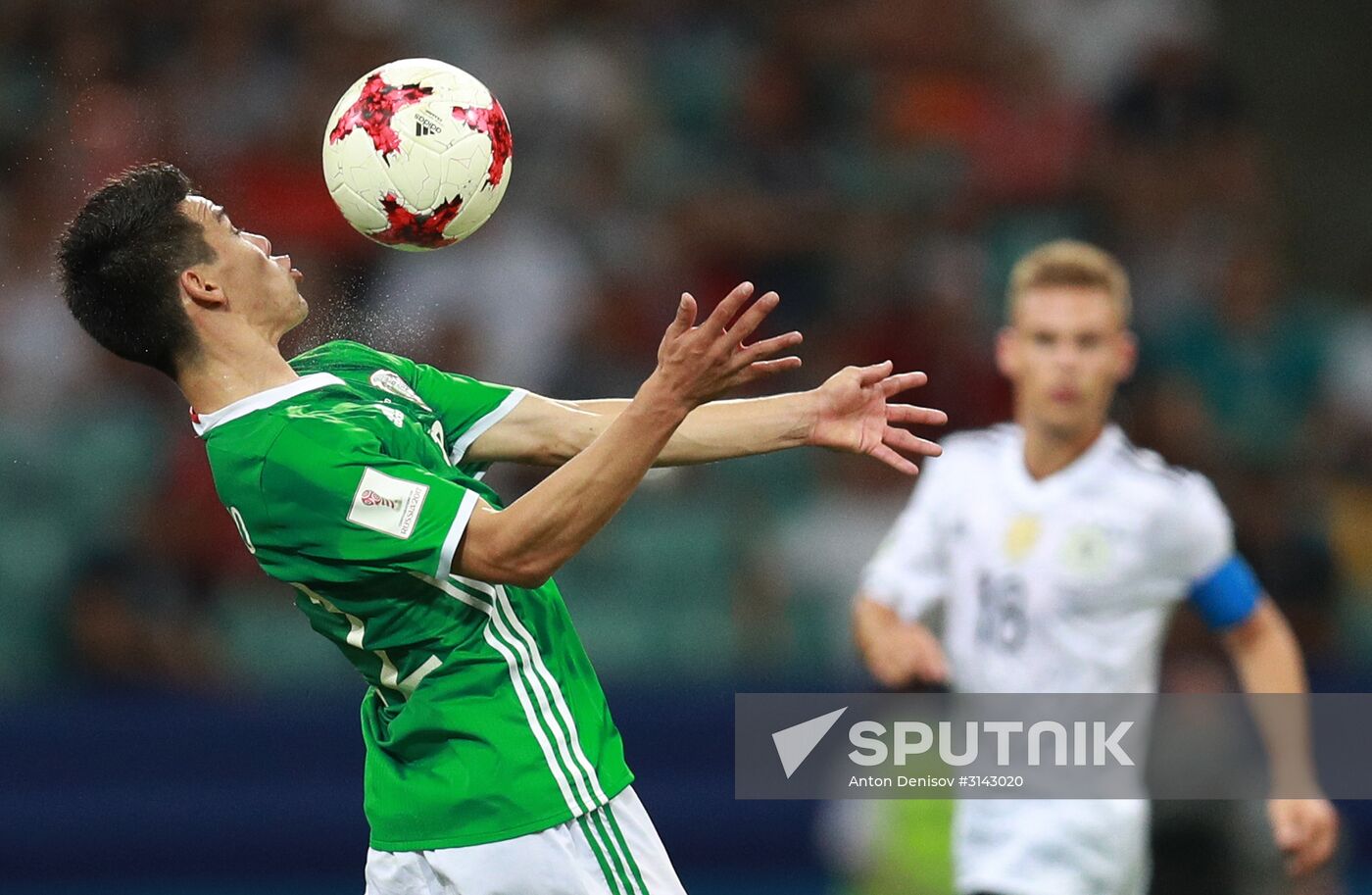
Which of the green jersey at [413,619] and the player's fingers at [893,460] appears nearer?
the green jersey at [413,619]

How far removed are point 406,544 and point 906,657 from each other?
184 cm

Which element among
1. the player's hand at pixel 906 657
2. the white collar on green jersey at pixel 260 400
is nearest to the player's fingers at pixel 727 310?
the white collar on green jersey at pixel 260 400

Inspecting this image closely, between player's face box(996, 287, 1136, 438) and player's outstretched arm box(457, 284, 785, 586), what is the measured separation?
2062 millimetres

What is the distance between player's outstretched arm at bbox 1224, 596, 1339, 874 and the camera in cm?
487

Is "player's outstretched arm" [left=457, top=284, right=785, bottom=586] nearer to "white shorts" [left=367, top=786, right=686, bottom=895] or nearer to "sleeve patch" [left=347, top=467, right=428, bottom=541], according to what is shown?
"sleeve patch" [left=347, top=467, right=428, bottom=541]

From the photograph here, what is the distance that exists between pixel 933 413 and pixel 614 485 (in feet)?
2.54

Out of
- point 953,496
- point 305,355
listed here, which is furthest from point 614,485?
point 953,496

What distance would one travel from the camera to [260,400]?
12.2 ft

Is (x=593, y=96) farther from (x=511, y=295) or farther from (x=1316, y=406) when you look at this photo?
(x=1316, y=406)

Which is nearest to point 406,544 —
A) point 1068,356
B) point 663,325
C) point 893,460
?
point 893,460

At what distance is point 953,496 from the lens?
17.8ft

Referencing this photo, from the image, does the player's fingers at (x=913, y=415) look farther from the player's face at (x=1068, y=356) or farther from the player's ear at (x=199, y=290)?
the player's face at (x=1068, y=356)

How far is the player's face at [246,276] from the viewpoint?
387 cm

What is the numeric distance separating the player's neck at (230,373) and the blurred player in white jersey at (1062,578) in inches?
75.5
